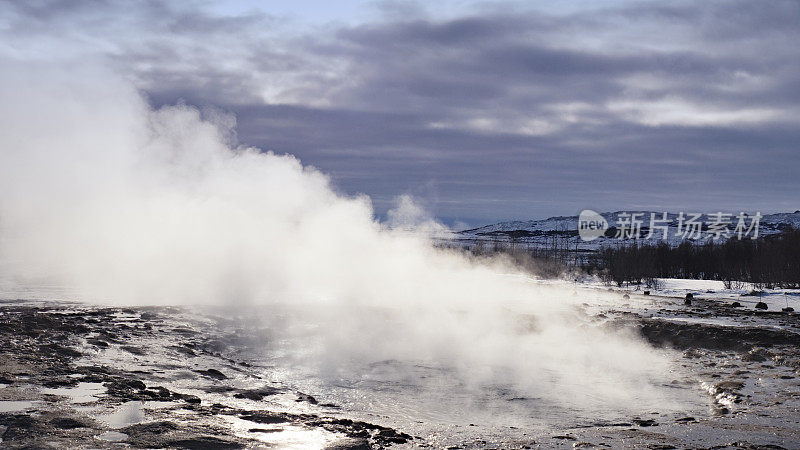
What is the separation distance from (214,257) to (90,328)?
15453 mm

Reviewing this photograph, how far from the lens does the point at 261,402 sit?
1137 centimetres

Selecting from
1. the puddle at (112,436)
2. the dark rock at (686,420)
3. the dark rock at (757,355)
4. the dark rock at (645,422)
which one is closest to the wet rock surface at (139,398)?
the puddle at (112,436)

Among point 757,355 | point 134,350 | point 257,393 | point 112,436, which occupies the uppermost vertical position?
point 757,355

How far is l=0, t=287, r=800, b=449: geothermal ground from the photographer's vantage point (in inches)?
360

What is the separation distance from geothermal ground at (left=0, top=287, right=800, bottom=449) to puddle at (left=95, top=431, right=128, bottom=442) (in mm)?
25

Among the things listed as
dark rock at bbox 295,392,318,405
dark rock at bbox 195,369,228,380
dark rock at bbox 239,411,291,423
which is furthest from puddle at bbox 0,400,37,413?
dark rock at bbox 295,392,318,405

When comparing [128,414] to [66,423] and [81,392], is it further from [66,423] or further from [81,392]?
[81,392]

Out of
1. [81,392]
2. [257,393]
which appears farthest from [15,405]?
[257,393]

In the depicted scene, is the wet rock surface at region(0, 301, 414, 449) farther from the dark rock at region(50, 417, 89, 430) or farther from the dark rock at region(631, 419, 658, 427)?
the dark rock at region(631, 419, 658, 427)

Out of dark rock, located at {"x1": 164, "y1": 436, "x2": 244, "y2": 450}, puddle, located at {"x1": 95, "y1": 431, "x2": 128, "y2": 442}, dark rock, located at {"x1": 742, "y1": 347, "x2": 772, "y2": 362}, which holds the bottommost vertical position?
dark rock, located at {"x1": 164, "y1": 436, "x2": 244, "y2": 450}

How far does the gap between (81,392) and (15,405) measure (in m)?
1.29

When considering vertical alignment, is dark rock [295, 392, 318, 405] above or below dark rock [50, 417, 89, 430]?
below

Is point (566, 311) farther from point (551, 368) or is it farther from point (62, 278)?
point (62, 278)

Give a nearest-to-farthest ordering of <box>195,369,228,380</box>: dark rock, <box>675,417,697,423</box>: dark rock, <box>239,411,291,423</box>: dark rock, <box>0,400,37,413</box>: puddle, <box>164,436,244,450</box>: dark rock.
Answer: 1. <box>164,436,244,450</box>: dark rock
2. <box>0,400,37,413</box>: puddle
3. <box>239,411,291,423</box>: dark rock
4. <box>675,417,697,423</box>: dark rock
5. <box>195,369,228,380</box>: dark rock
